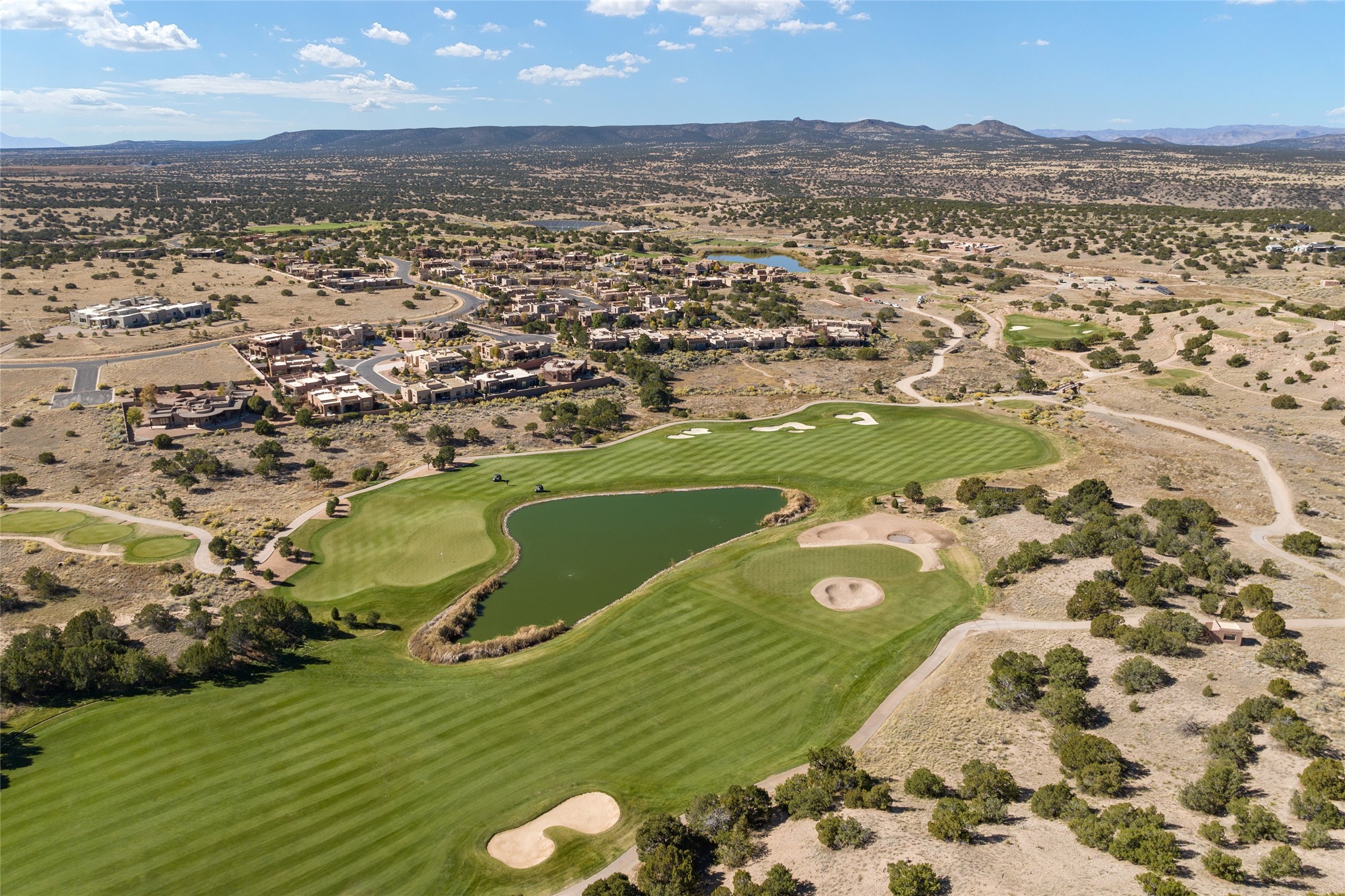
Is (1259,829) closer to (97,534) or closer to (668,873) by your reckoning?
(668,873)

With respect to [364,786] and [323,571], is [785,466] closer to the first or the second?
[323,571]

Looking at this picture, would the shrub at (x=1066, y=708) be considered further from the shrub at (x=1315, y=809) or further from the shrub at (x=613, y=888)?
the shrub at (x=613, y=888)

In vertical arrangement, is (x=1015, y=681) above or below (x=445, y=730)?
above

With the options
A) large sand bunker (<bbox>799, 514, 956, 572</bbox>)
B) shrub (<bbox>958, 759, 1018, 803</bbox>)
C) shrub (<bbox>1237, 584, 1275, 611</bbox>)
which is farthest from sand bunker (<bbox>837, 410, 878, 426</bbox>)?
shrub (<bbox>958, 759, 1018, 803</bbox>)

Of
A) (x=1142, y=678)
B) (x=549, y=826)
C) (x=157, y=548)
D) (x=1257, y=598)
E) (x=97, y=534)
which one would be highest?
(x=1257, y=598)

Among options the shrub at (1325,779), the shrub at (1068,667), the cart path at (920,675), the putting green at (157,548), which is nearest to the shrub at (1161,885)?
the shrub at (1325,779)

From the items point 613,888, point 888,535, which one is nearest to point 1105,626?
point 888,535
